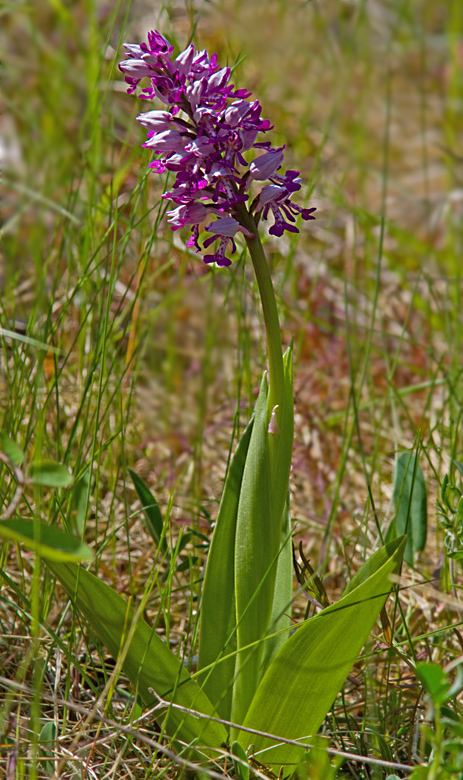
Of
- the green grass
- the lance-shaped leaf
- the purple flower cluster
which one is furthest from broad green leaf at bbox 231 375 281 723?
the purple flower cluster

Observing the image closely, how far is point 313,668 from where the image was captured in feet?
3.00

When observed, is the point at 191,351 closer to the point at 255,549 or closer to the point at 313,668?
the point at 255,549

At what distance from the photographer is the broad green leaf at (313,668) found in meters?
0.87

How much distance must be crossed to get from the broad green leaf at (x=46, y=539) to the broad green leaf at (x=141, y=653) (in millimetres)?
162

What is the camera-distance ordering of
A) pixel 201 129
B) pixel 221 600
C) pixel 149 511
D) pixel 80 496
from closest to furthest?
1. pixel 201 129
2. pixel 221 600
3. pixel 80 496
4. pixel 149 511

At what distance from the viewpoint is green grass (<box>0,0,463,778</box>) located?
1073 mm

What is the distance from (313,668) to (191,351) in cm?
179

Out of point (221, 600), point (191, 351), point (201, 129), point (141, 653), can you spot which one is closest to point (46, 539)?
point (141, 653)

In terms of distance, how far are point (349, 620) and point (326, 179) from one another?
300cm

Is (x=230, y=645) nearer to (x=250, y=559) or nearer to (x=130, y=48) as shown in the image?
(x=250, y=559)

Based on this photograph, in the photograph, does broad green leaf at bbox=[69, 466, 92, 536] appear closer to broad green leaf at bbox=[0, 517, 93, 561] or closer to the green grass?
the green grass

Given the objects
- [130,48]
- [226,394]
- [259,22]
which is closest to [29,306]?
[226,394]

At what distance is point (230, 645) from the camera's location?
1.05 m

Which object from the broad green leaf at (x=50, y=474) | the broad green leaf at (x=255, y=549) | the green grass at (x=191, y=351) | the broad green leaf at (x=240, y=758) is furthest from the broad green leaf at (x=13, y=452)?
the broad green leaf at (x=240, y=758)
